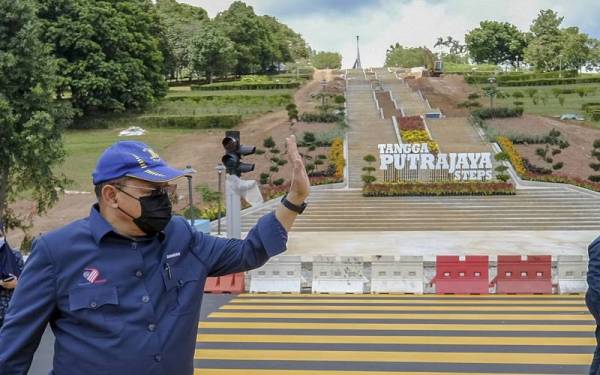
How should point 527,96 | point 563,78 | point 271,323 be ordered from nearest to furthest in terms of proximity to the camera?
point 271,323, point 527,96, point 563,78

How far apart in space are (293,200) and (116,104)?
41.4 meters

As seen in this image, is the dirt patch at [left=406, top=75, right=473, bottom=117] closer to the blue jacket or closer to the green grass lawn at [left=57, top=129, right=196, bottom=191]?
the green grass lawn at [left=57, top=129, right=196, bottom=191]

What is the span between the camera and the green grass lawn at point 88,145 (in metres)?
30.3

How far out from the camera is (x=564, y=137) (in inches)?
1353

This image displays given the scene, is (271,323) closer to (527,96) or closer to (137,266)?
(137,266)

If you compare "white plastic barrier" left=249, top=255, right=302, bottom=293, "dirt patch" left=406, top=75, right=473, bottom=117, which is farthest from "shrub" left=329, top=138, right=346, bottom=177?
"white plastic barrier" left=249, top=255, right=302, bottom=293

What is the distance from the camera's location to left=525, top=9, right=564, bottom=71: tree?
75125 mm

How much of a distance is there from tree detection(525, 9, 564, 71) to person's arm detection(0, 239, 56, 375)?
78.1 m

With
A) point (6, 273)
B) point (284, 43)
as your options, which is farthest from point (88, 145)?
point (284, 43)

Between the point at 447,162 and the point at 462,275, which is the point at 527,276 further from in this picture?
the point at 447,162

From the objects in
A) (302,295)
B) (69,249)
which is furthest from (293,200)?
(302,295)

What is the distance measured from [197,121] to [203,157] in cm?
870

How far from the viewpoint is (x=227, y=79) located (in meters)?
73.4

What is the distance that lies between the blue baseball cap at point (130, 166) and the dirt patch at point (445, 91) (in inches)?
1566
